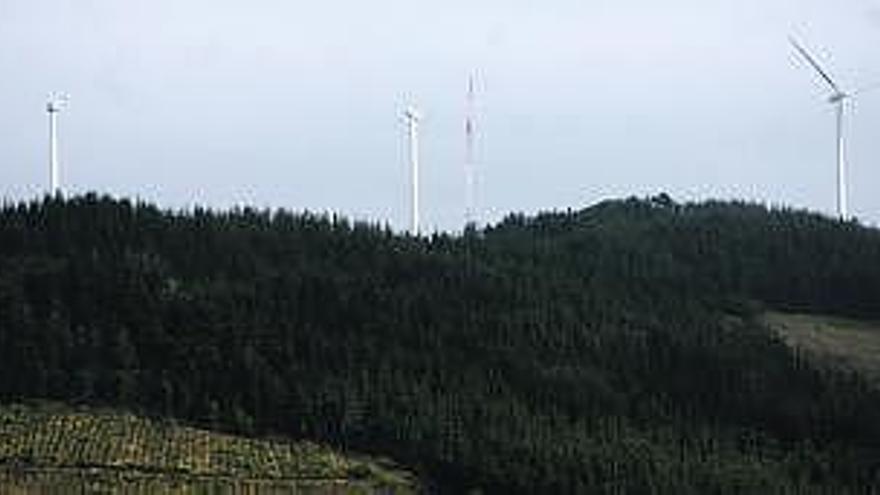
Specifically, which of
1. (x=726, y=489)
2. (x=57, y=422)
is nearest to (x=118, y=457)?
(x=57, y=422)

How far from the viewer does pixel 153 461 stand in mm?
156375

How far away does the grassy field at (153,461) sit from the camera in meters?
150

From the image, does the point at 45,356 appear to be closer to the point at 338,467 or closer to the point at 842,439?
the point at 338,467

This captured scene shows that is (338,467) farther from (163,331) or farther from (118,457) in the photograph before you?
(163,331)

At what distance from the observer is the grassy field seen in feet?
491

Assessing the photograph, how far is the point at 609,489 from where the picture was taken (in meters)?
164

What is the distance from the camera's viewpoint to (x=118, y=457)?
15588 cm

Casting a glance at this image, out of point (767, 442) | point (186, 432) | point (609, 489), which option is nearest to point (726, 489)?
point (609, 489)

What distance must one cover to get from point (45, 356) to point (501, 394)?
4300 centimetres

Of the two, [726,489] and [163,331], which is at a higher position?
[163,331]

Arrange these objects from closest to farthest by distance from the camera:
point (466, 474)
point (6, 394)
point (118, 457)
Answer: point (118, 457) → point (466, 474) → point (6, 394)

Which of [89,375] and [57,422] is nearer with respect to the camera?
[57,422]

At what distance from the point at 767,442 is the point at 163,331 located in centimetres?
5821

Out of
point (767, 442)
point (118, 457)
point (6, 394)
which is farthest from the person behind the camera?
point (767, 442)
